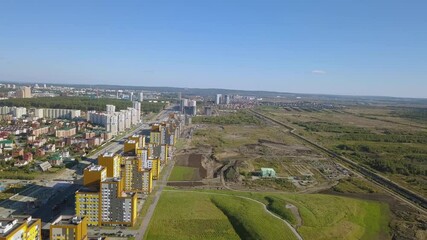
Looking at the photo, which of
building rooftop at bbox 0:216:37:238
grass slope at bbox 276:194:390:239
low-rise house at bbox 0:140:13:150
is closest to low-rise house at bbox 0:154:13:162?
low-rise house at bbox 0:140:13:150

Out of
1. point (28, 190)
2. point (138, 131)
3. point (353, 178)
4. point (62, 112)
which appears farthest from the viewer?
point (62, 112)

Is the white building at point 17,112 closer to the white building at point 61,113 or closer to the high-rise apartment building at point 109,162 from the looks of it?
the white building at point 61,113

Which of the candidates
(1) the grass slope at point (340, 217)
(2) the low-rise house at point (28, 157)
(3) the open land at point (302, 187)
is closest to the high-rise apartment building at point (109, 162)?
(3) the open land at point (302, 187)

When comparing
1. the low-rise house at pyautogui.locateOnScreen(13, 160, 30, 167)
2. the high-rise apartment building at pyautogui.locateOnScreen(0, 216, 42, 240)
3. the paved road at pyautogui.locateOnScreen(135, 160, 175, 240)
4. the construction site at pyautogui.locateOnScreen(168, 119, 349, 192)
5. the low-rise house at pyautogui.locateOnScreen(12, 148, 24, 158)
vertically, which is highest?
the high-rise apartment building at pyautogui.locateOnScreen(0, 216, 42, 240)

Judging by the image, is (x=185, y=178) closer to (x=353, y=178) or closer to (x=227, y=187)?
(x=227, y=187)

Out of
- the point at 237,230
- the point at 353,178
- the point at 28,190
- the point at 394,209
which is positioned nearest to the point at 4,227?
the point at 237,230

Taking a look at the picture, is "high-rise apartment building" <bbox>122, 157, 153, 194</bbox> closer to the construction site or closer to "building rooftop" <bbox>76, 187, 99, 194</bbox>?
the construction site

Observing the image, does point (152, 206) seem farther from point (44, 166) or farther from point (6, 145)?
point (6, 145)

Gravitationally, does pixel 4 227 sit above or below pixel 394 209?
above
